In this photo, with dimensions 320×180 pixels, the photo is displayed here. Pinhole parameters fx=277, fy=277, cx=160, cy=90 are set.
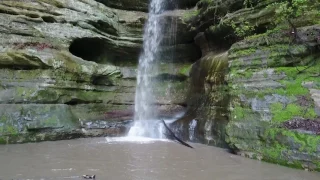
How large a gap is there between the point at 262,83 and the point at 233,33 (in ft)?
12.2

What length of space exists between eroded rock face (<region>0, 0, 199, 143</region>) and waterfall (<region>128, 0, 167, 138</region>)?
0.39m

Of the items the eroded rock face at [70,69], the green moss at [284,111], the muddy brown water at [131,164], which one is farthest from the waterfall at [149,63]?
the green moss at [284,111]

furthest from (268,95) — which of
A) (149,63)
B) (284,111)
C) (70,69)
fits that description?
(149,63)

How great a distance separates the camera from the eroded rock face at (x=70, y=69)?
947 centimetres

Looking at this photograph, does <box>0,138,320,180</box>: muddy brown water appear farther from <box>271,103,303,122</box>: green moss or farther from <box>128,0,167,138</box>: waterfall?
<box>128,0,167,138</box>: waterfall

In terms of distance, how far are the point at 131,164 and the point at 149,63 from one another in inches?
376

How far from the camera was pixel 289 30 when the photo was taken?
7301 millimetres

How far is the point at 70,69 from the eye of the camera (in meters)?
10.9

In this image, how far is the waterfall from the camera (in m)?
13.9

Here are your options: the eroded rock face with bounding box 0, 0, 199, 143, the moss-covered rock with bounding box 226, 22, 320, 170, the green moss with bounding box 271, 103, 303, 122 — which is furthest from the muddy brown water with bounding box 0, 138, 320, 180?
the eroded rock face with bounding box 0, 0, 199, 143

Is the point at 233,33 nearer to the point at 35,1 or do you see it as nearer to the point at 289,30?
the point at 289,30

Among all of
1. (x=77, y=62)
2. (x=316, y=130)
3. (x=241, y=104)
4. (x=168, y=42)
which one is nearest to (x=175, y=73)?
(x=168, y=42)

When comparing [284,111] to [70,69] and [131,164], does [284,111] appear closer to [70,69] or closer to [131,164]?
→ [131,164]

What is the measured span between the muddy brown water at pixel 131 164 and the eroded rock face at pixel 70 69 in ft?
4.94
